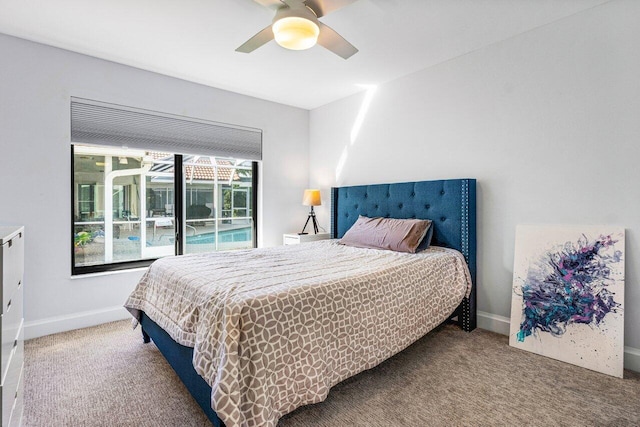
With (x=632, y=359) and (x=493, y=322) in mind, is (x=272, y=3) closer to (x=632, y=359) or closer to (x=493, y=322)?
(x=493, y=322)

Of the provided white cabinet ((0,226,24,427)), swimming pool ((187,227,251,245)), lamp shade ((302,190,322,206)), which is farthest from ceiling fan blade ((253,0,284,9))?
swimming pool ((187,227,251,245))

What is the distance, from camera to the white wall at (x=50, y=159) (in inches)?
103

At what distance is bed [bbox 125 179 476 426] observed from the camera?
1.35 m

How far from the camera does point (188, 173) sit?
369 centimetres

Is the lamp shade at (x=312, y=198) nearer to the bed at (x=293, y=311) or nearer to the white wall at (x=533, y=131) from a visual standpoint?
the white wall at (x=533, y=131)

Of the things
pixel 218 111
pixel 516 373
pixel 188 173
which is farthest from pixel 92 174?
pixel 516 373

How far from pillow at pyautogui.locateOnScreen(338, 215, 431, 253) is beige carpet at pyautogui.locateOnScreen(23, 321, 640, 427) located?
33.2 inches

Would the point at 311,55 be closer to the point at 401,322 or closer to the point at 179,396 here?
the point at 401,322

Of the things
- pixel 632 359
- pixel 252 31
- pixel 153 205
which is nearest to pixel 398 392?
pixel 632 359

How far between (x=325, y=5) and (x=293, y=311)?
178 cm

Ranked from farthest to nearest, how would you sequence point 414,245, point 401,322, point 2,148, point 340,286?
point 414,245
point 2,148
point 401,322
point 340,286

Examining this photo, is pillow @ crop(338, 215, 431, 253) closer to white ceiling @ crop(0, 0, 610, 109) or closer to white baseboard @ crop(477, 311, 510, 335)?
white baseboard @ crop(477, 311, 510, 335)

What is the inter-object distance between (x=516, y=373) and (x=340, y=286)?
1.40 metres

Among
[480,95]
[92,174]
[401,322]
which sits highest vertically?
[480,95]
